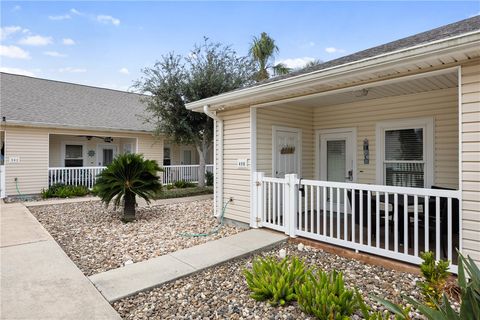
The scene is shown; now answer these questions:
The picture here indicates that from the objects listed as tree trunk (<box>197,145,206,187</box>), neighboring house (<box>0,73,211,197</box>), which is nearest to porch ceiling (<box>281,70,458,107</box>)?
tree trunk (<box>197,145,206,187</box>)

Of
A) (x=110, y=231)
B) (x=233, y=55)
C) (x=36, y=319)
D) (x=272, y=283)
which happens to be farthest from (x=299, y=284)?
(x=233, y=55)

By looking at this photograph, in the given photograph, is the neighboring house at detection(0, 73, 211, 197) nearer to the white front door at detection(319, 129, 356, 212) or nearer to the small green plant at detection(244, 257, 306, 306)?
the white front door at detection(319, 129, 356, 212)

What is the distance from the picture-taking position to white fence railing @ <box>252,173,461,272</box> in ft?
11.7

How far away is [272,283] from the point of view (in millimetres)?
2918

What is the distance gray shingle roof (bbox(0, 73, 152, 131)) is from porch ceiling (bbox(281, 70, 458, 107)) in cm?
938

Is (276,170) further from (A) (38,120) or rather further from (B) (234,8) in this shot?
(A) (38,120)

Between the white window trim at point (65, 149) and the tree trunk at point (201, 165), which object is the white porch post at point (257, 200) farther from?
the white window trim at point (65, 149)

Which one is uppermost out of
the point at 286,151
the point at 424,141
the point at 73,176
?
the point at 424,141

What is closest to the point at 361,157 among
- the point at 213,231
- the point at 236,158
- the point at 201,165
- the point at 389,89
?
the point at 389,89

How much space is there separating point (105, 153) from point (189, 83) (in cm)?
662

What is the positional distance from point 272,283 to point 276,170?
3.67 m

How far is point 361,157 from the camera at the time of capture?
6.39m

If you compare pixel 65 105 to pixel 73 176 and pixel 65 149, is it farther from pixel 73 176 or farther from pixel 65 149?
pixel 73 176

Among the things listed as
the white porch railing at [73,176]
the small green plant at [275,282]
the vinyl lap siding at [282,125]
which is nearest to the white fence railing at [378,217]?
the vinyl lap siding at [282,125]
